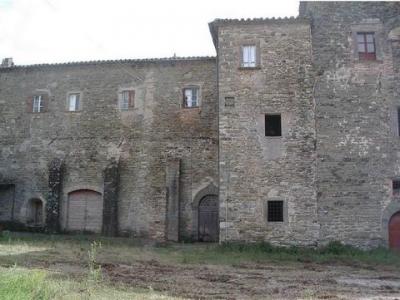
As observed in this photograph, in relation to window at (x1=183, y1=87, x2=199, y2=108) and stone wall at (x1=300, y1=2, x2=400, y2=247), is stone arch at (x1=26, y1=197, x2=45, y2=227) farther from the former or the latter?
stone wall at (x1=300, y1=2, x2=400, y2=247)

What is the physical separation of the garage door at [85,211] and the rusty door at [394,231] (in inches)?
456

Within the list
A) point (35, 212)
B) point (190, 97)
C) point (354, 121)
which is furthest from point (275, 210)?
point (35, 212)

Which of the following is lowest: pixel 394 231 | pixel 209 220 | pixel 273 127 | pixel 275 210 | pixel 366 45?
pixel 394 231

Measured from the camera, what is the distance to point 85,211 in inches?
814

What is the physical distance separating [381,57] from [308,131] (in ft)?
12.7

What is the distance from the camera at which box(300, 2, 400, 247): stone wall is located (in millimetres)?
16234

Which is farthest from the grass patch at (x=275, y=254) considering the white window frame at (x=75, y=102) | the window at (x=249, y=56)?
the white window frame at (x=75, y=102)

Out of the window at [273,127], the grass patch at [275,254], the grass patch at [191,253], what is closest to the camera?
the grass patch at [191,253]

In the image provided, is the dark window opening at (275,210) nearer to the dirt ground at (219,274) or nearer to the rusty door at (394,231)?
the dirt ground at (219,274)

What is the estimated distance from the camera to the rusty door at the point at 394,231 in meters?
16.2

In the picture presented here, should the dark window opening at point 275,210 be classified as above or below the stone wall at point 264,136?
below

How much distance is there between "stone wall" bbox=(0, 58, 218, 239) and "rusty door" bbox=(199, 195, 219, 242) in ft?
1.76

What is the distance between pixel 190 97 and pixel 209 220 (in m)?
5.34

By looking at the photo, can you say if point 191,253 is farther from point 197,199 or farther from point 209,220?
point 197,199
